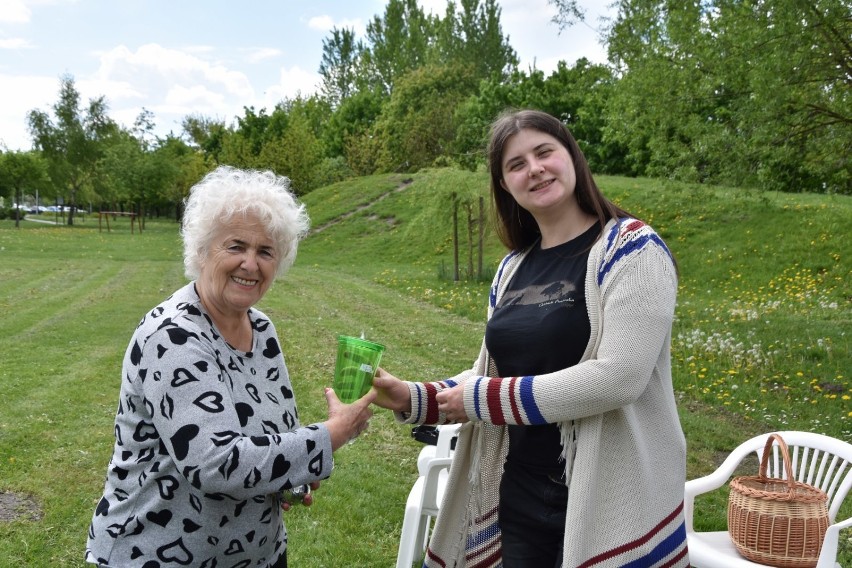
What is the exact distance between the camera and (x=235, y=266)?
2.15 meters

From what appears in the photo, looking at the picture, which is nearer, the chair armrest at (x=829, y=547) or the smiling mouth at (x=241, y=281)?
the smiling mouth at (x=241, y=281)

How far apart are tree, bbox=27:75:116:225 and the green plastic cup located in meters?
46.6

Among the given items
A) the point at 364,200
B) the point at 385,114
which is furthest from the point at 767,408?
the point at 385,114

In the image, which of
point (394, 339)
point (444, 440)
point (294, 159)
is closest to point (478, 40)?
point (294, 159)

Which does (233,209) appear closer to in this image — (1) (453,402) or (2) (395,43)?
(1) (453,402)

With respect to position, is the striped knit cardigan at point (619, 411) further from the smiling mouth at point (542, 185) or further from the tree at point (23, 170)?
the tree at point (23, 170)

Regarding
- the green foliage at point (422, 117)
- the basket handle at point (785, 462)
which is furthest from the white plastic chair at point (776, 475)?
the green foliage at point (422, 117)

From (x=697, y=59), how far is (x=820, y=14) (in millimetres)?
1972

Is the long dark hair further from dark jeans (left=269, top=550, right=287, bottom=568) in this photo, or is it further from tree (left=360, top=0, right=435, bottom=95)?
tree (left=360, top=0, right=435, bottom=95)

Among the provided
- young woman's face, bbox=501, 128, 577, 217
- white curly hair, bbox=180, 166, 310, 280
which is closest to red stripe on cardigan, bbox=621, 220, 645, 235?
young woman's face, bbox=501, 128, 577, 217

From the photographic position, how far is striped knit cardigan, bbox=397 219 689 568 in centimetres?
193

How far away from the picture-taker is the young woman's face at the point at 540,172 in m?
2.23

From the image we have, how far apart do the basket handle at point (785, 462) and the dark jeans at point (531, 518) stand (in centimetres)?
142

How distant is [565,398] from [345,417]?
59 centimetres
